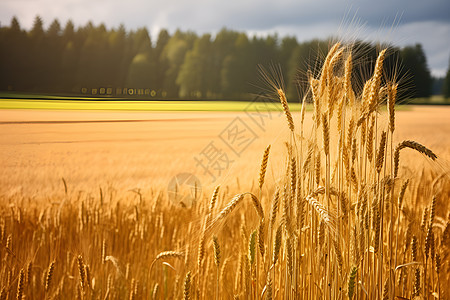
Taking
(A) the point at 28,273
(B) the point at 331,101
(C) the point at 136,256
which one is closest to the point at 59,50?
(C) the point at 136,256

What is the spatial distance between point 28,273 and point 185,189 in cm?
138

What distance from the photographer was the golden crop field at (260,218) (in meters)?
1.07

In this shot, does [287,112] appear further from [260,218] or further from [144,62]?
[144,62]

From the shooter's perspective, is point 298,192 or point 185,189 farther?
point 185,189

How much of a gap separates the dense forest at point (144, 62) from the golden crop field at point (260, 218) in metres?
0.22

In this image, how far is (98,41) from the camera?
226 inches

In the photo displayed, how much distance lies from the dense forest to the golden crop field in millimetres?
221

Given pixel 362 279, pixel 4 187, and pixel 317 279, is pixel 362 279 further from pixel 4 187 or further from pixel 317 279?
pixel 4 187

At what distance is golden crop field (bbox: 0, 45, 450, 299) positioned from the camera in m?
1.07

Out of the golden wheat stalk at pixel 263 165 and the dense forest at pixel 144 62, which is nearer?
the golden wheat stalk at pixel 263 165

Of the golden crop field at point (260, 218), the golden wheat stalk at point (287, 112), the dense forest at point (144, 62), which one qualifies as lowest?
the golden crop field at point (260, 218)

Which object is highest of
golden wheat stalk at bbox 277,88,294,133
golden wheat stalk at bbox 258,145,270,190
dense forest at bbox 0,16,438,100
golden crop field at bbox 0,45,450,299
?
dense forest at bbox 0,16,438,100

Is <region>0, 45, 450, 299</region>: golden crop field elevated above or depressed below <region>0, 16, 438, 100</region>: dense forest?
below

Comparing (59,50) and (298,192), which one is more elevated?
(59,50)
